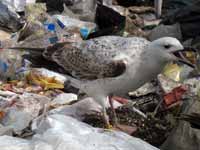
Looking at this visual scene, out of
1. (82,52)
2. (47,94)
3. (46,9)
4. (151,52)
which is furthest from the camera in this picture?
(46,9)

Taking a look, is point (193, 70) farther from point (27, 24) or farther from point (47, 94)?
point (27, 24)

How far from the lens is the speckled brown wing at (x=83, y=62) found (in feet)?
10.5

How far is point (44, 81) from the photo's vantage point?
4.57 m

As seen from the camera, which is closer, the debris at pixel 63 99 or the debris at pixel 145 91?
the debris at pixel 63 99

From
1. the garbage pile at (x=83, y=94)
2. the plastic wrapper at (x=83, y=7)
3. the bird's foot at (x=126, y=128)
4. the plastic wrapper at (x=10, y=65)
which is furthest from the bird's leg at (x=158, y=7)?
the bird's foot at (x=126, y=128)

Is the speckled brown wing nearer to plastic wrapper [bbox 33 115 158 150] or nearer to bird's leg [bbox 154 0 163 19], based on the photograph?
plastic wrapper [bbox 33 115 158 150]

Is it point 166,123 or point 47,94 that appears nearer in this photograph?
point 166,123

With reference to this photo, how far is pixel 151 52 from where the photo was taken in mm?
3092

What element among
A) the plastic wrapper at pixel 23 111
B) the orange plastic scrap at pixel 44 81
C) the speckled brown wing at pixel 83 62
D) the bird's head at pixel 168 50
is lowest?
the orange plastic scrap at pixel 44 81

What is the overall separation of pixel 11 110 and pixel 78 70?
60 centimetres

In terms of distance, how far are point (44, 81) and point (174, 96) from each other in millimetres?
1413

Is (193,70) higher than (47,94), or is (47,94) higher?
(193,70)

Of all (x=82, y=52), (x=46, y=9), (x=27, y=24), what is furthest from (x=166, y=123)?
(x=46, y=9)

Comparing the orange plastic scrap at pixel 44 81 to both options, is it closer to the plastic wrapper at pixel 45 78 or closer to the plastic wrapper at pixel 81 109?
the plastic wrapper at pixel 45 78
